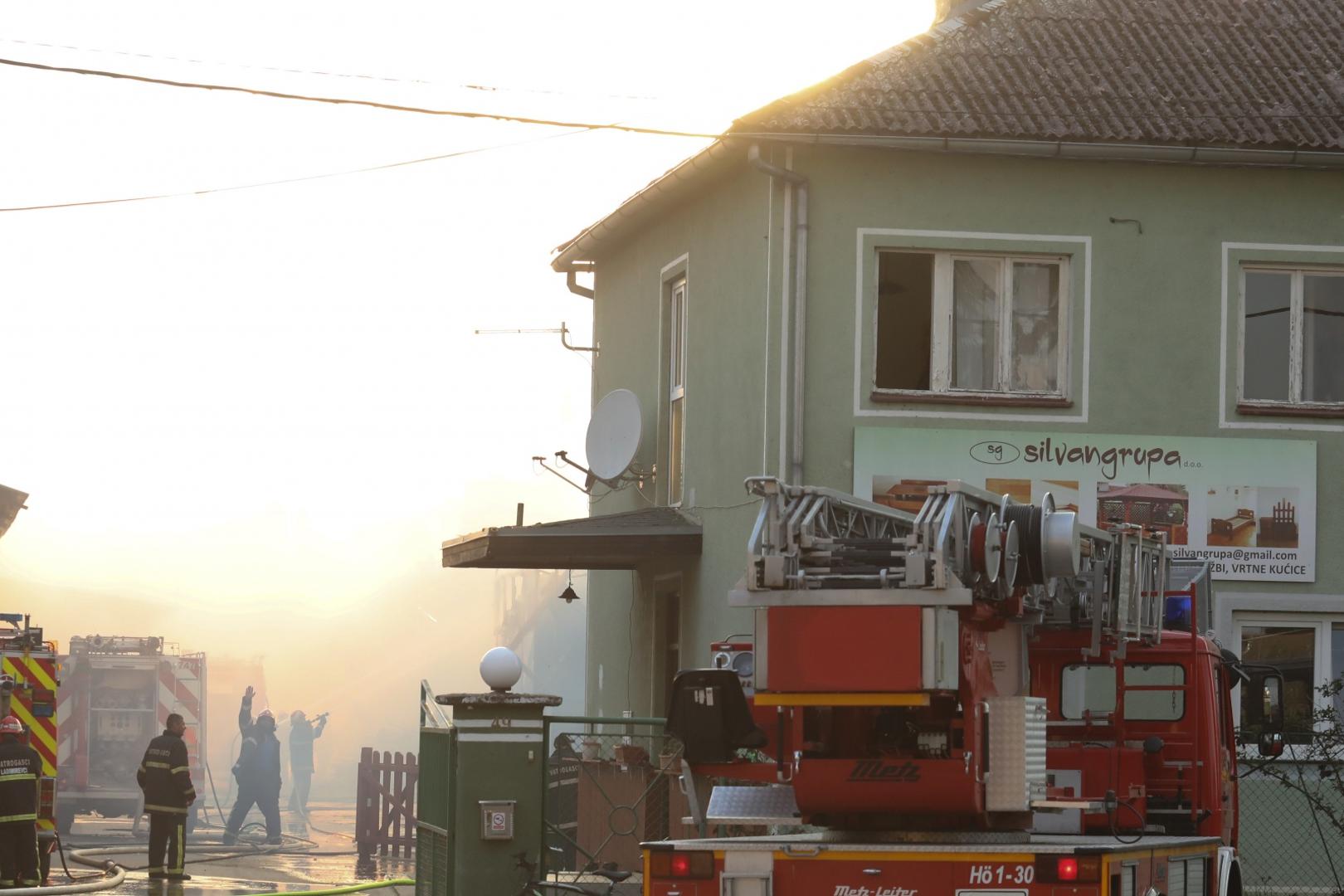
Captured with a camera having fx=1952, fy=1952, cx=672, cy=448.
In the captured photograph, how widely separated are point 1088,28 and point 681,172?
3923 millimetres

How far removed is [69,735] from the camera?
92.8 ft

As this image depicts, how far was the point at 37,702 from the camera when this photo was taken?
18.2m

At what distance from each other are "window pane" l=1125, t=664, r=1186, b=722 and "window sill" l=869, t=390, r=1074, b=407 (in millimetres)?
5147

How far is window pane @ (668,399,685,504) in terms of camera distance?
18594 millimetres

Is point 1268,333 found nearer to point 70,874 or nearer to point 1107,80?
point 1107,80

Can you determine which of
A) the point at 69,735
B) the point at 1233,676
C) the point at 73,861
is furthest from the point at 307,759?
the point at 1233,676

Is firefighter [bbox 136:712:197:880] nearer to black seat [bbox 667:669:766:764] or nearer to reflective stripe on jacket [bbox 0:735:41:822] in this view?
reflective stripe on jacket [bbox 0:735:41:822]

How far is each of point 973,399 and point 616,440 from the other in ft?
14.3

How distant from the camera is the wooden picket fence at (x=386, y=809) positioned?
77.6ft

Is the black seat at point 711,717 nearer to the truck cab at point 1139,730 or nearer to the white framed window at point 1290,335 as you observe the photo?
the truck cab at point 1139,730

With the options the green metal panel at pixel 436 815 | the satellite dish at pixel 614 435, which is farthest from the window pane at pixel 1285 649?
the green metal panel at pixel 436 815

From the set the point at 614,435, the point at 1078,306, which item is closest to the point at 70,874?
the point at 614,435

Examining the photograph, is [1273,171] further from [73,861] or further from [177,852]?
[73,861]

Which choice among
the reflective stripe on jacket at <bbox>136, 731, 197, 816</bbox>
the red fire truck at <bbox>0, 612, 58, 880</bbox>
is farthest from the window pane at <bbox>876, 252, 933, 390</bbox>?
the red fire truck at <bbox>0, 612, 58, 880</bbox>
